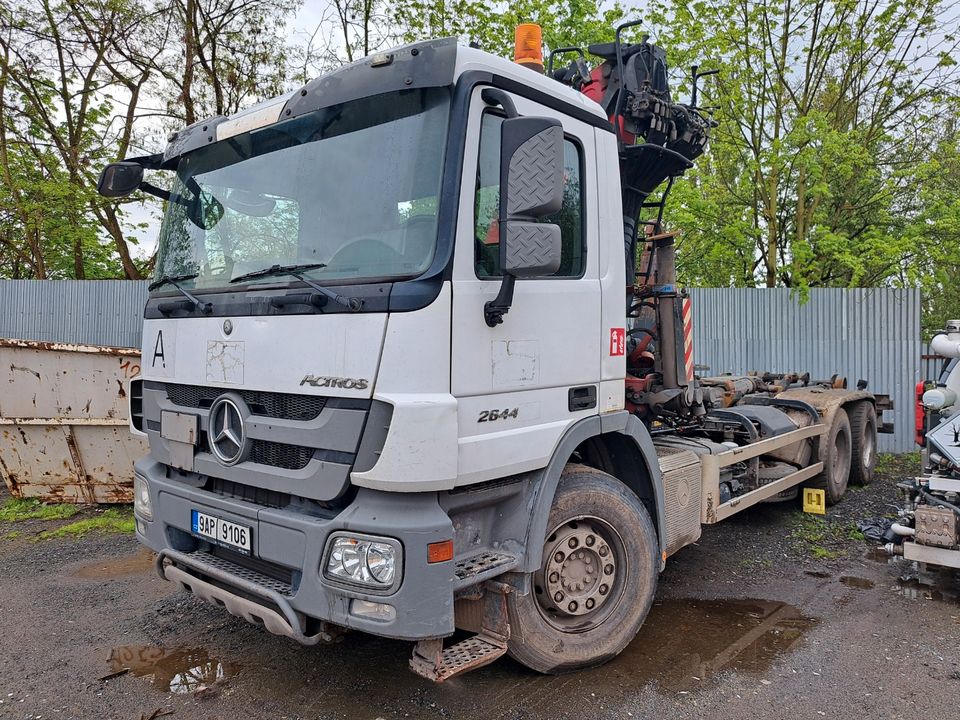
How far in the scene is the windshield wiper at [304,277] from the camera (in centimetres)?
284

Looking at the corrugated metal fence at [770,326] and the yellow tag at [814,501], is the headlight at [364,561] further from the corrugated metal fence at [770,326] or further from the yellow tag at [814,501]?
the corrugated metal fence at [770,326]

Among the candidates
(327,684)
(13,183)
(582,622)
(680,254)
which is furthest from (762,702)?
(13,183)

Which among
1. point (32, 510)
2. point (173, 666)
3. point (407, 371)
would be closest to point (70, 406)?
point (32, 510)

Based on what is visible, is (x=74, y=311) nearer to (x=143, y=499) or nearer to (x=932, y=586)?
(x=143, y=499)

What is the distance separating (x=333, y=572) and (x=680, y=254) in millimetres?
14042

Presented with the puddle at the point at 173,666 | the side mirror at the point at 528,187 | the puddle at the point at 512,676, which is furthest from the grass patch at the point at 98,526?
the side mirror at the point at 528,187

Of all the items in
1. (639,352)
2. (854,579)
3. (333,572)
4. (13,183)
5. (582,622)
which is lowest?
(854,579)

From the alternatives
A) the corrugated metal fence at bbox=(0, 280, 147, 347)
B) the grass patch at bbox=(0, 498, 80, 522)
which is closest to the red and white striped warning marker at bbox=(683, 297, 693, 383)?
the grass patch at bbox=(0, 498, 80, 522)

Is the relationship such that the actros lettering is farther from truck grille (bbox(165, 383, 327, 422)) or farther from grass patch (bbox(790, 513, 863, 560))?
grass patch (bbox(790, 513, 863, 560))

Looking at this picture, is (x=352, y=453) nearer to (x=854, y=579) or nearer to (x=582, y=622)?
(x=582, y=622)

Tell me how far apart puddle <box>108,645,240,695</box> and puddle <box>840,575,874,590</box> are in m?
4.25

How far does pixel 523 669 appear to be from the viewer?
367 centimetres

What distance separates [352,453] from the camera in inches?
111

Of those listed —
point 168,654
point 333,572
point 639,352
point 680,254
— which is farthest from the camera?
point 680,254
